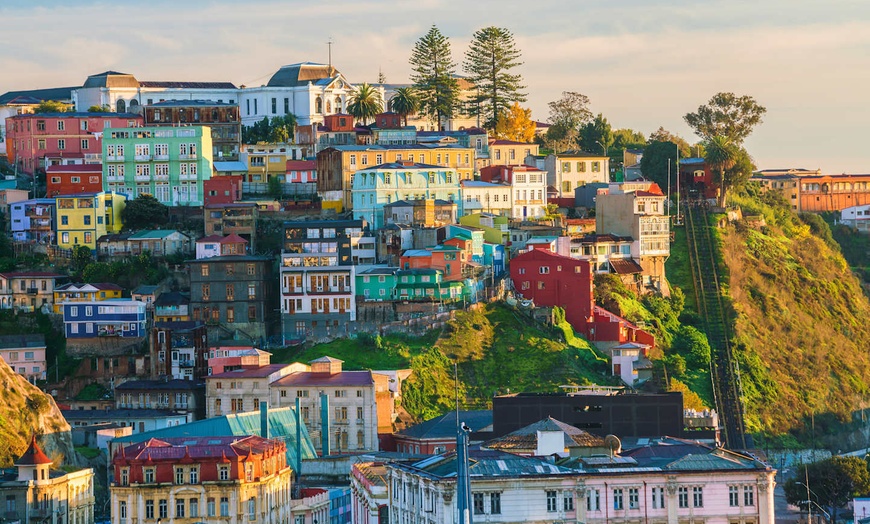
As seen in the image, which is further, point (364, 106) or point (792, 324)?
point (364, 106)

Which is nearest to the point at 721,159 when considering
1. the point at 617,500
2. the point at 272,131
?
the point at 272,131

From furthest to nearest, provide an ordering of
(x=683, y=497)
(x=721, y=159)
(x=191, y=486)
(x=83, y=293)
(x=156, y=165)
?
(x=721, y=159)
(x=156, y=165)
(x=83, y=293)
(x=191, y=486)
(x=683, y=497)

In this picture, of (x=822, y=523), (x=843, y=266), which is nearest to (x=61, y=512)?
(x=822, y=523)

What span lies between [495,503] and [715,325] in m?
69.5

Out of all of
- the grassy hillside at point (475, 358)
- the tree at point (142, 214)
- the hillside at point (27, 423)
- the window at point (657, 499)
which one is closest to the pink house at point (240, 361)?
the grassy hillside at point (475, 358)

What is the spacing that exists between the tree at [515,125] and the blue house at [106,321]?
165ft

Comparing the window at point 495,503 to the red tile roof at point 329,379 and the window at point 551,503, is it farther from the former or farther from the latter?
the red tile roof at point 329,379

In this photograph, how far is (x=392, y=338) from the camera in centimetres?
13250

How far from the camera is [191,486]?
4365 inches

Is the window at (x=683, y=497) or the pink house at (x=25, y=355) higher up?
the pink house at (x=25, y=355)

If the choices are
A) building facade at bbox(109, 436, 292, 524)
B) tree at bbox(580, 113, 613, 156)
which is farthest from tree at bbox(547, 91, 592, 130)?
building facade at bbox(109, 436, 292, 524)

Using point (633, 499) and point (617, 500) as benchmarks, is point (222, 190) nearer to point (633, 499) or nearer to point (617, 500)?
point (617, 500)

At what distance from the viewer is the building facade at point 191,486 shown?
110 meters

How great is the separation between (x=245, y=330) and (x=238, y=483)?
2556 cm
